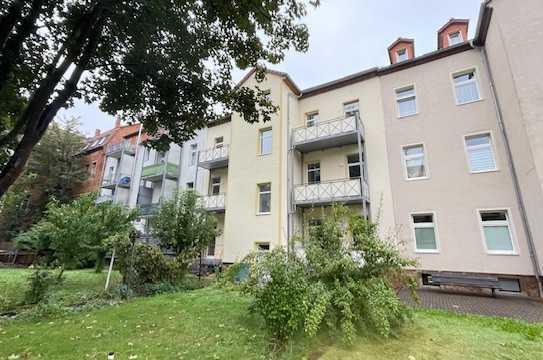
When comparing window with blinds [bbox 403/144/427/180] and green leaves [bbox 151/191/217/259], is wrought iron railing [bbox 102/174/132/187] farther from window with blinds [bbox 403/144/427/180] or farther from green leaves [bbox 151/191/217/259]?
window with blinds [bbox 403/144/427/180]

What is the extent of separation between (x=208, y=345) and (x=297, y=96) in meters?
Result: 14.5

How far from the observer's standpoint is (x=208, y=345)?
4.07 meters

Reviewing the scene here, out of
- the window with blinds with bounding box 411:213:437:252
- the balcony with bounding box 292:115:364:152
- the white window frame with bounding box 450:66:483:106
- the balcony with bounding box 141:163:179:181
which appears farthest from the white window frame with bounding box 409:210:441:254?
the balcony with bounding box 141:163:179:181

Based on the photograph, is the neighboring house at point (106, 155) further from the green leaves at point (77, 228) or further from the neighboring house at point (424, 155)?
the green leaves at point (77, 228)

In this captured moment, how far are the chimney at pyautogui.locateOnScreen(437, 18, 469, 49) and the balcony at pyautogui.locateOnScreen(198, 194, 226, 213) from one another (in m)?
14.4

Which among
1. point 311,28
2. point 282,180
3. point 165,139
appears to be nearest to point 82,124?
point 282,180

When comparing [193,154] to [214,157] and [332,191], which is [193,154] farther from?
[332,191]

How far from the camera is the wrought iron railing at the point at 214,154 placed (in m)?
16.7

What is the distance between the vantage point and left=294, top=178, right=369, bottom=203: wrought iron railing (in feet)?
39.6

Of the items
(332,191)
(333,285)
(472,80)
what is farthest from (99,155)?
(472,80)

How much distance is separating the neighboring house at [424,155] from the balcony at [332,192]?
0.05 m

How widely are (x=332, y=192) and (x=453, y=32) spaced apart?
33.5 feet

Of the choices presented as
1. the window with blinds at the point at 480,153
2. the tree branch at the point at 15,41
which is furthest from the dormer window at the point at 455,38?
the tree branch at the point at 15,41

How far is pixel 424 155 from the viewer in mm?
11789
